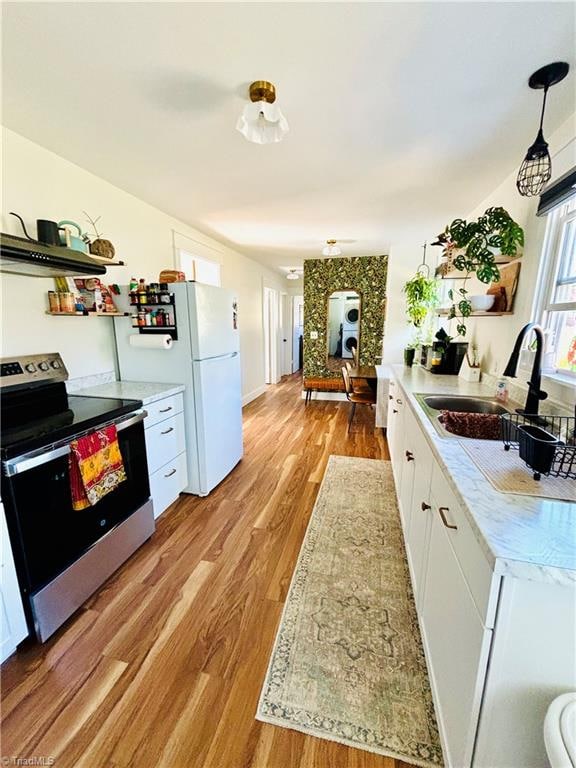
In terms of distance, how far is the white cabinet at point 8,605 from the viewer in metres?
1.22

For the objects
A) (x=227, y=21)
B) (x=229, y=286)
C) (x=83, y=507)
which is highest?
(x=227, y=21)

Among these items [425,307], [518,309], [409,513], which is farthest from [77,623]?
[425,307]

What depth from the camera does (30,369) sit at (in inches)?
66.7

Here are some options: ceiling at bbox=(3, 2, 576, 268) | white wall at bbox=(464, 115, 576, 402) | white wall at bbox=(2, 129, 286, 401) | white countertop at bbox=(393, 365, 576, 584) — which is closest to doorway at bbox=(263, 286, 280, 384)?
white wall at bbox=(2, 129, 286, 401)

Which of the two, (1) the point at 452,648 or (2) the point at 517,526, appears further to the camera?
(1) the point at 452,648

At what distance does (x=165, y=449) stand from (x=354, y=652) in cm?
160

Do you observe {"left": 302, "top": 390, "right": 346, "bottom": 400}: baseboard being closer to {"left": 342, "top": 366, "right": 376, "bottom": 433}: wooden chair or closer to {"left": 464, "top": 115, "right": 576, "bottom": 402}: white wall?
{"left": 342, "top": 366, "right": 376, "bottom": 433}: wooden chair

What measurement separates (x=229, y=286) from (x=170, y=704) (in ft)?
13.9

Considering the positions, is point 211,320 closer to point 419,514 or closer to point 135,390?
point 135,390

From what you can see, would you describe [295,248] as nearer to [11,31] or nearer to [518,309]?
[518,309]

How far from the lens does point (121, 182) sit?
7.63ft

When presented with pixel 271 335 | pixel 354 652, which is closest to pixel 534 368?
pixel 354 652

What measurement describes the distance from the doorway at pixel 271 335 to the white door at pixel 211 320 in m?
3.58

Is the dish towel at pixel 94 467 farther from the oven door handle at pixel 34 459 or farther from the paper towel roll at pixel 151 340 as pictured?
the paper towel roll at pixel 151 340
